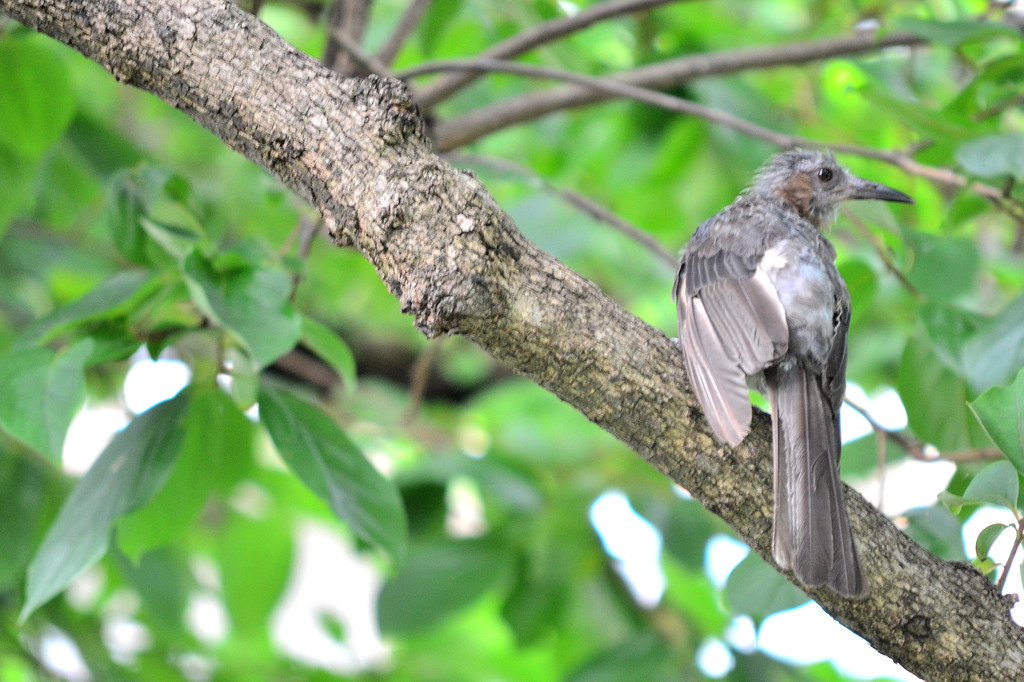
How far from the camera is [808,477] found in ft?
6.86

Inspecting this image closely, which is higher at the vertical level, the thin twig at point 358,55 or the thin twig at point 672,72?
the thin twig at point 672,72

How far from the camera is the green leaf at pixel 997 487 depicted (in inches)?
78.3

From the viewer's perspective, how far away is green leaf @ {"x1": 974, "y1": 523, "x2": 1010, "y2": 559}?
2068 millimetres

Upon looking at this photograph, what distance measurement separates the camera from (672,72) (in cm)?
356

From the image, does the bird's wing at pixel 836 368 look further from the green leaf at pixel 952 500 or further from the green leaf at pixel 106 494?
the green leaf at pixel 106 494

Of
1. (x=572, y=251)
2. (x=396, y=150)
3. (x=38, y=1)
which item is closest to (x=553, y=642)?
(x=572, y=251)

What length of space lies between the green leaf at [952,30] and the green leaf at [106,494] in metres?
2.39

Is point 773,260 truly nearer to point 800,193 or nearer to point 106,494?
point 800,193

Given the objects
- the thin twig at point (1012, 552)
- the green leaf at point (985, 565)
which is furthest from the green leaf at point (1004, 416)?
the green leaf at point (985, 565)

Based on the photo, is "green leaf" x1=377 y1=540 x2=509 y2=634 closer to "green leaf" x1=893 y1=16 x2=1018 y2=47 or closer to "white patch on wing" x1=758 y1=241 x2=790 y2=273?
"white patch on wing" x1=758 y1=241 x2=790 y2=273

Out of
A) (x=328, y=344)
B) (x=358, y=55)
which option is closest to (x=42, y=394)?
(x=328, y=344)

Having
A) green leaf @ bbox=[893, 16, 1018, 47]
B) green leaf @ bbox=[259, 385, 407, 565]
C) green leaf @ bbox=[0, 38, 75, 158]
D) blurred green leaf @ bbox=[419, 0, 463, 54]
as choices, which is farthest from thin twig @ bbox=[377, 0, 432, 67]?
green leaf @ bbox=[893, 16, 1018, 47]

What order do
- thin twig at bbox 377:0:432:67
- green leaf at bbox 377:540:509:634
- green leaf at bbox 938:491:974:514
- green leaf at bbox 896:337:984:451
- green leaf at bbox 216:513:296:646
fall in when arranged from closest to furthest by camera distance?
green leaf at bbox 938:491:974:514 < green leaf at bbox 896:337:984:451 < thin twig at bbox 377:0:432:67 < green leaf at bbox 377:540:509:634 < green leaf at bbox 216:513:296:646

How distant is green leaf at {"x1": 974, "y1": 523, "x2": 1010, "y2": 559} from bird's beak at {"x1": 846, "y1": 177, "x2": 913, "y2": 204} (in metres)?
1.72
